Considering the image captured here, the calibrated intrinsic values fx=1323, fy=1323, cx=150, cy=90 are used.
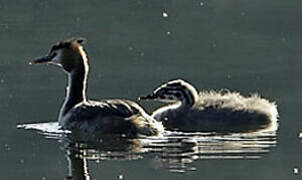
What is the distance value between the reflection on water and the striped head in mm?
1534

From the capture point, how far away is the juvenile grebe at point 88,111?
1571 cm

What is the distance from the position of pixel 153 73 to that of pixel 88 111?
191 inches

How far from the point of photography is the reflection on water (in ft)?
46.6

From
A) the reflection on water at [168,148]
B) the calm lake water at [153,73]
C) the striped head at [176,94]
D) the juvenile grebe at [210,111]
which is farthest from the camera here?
the striped head at [176,94]

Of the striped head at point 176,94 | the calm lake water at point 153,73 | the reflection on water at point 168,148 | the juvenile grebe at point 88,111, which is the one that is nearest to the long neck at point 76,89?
the juvenile grebe at point 88,111

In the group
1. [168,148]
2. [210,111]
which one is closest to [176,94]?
[210,111]

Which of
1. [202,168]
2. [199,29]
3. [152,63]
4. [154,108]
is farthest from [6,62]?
[202,168]

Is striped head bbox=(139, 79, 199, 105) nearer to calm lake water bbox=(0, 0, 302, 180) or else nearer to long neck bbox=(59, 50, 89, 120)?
calm lake water bbox=(0, 0, 302, 180)

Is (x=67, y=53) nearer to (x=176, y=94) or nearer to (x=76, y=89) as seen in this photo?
(x=76, y=89)

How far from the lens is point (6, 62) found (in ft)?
71.9

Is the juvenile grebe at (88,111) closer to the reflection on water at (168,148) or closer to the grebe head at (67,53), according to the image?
the grebe head at (67,53)

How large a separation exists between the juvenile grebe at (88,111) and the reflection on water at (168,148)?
0.16 metres

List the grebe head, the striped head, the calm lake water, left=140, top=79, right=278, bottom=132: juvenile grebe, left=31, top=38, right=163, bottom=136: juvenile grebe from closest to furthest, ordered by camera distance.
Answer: the calm lake water
left=31, top=38, right=163, bottom=136: juvenile grebe
left=140, top=79, right=278, bottom=132: juvenile grebe
the grebe head
the striped head

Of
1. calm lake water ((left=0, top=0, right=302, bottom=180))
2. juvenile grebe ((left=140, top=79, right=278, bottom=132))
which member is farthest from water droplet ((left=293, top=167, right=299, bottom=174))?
juvenile grebe ((left=140, top=79, right=278, bottom=132))
